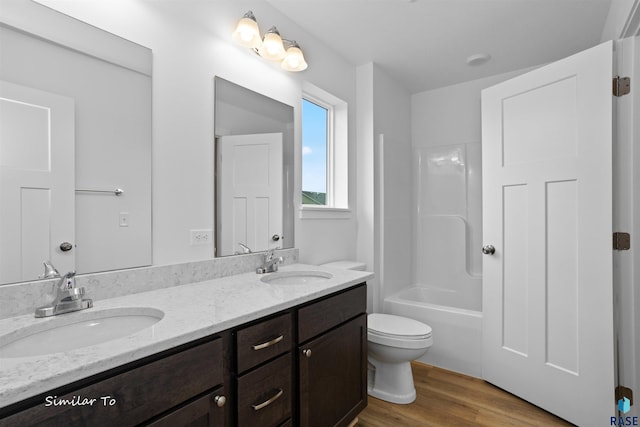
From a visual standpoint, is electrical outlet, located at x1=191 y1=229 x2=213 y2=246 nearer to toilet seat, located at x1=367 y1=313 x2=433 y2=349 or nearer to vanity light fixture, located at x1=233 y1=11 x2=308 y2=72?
vanity light fixture, located at x1=233 y1=11 x2=308 y2=72

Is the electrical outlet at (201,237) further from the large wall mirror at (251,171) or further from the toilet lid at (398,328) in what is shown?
the toilet lid at (398,328)

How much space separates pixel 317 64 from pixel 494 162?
58.0 inches

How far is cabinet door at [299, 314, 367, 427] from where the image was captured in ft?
4.16

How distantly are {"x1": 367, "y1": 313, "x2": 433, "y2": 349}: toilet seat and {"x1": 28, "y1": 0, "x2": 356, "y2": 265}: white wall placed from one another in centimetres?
118

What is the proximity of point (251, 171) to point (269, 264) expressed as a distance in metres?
0.55

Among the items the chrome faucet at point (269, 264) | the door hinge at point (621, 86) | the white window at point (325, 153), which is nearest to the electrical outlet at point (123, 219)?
the chrome faucet at point (269, 264)

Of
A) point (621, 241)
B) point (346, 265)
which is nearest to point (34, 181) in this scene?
point (346, 265)

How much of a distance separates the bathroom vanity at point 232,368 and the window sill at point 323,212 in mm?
628

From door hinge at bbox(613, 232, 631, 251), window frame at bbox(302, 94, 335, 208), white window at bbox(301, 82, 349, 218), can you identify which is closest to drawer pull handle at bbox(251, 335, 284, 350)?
white window at bbox(301, 82, 349, 218)

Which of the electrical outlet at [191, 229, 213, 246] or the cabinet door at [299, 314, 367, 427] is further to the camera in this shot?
the electrical outlet at [191, 229, 213, 246]

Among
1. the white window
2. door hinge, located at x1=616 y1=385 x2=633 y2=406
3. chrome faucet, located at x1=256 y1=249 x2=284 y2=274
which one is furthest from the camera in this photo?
the white window

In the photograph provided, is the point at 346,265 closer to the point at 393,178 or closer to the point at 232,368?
the point at 393,178

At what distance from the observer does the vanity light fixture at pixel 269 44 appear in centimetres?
159

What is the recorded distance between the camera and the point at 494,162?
2199 millimetres
